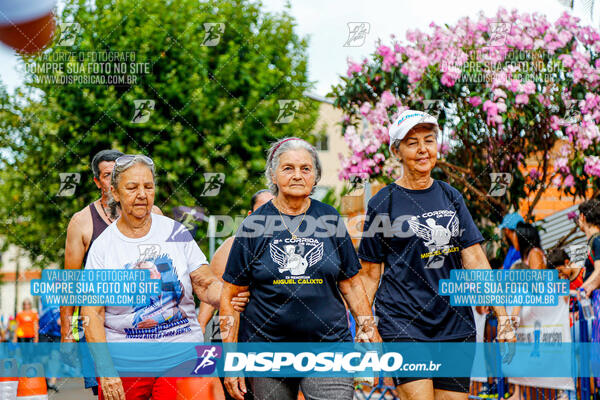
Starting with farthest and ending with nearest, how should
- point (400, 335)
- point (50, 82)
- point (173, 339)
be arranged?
point (50, 82)
point (400, 335)
point (173, 339)

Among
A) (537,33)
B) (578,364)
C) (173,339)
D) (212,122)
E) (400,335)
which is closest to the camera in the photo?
(173,339)

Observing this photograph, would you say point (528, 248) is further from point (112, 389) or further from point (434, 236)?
point (112, 389)

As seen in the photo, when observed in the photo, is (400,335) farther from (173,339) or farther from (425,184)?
(173,339)

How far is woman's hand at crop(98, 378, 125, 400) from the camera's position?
3842 millimetres

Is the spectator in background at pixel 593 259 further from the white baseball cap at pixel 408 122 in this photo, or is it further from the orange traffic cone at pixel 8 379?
the orange traffic cone at pixel 8 379

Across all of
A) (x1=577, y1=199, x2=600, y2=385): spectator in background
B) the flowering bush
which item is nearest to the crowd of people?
(x1=577, y1=199, x2=600, y2=385): spectator in background

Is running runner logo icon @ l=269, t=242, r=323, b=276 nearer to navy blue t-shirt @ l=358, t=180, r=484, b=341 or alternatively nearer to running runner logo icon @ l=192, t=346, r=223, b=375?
navy blue t-shirt @ l=358, t=180, r=484, b=341

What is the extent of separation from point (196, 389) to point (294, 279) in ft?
2.39

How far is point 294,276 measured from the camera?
3.88 m

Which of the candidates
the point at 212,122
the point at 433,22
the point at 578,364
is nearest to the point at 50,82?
the point at 212,122

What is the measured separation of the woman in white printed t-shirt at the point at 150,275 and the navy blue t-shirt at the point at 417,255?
832 millimetres

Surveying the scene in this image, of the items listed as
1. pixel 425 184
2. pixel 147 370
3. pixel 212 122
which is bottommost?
pixel 147 370

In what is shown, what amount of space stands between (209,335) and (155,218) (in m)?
2.80

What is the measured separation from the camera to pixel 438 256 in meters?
4.25
